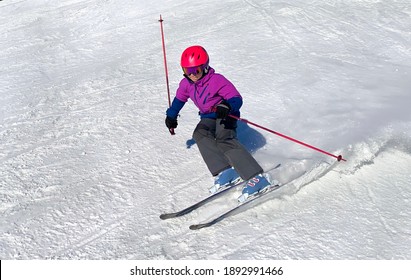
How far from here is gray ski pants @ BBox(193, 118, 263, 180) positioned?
4781 millimetres

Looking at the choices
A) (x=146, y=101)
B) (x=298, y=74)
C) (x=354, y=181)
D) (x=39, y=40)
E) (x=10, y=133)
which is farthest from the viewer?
(x=39, y=40)

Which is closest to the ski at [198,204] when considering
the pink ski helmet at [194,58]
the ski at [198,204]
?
the ski at [198,204]

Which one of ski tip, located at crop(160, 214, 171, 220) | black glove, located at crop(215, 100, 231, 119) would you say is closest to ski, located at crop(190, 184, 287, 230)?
ski tip, located at crop(160, 214, 171, 220)

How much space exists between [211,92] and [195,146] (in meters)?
1.09

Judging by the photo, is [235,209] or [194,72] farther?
[194,72]

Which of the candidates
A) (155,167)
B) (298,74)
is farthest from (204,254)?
(298,74)

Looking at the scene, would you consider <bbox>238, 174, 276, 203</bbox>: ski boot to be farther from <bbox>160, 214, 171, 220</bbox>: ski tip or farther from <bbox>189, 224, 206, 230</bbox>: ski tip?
<bbox>160, 214, 171, 220</bbox>: ski tip

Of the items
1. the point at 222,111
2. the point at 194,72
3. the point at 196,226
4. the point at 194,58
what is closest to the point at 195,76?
the point at 194,72

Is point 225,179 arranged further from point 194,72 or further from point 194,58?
point 194,58

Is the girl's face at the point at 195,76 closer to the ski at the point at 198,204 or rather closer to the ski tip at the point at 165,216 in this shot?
the ski at the point at 198,204

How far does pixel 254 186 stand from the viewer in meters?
4.72
